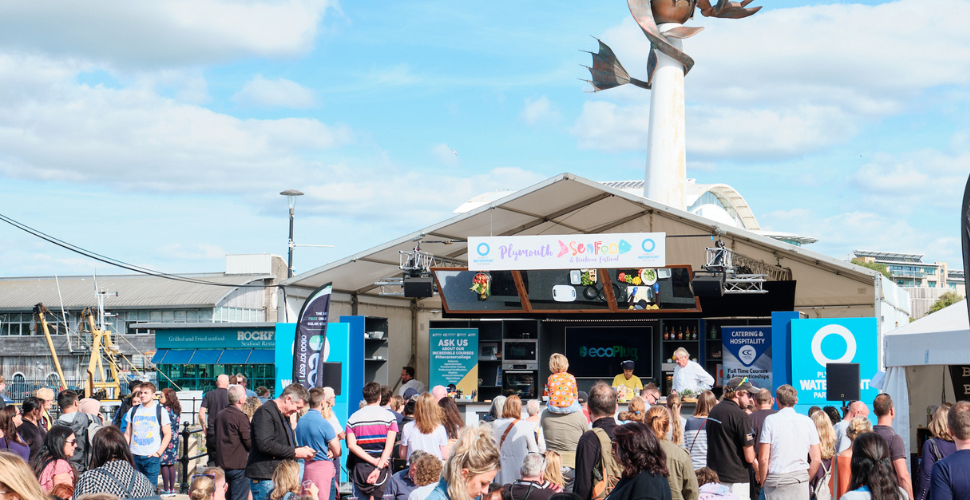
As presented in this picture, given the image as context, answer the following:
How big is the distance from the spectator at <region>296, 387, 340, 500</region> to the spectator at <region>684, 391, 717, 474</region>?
8.85 feet

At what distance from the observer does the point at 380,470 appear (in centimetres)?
653

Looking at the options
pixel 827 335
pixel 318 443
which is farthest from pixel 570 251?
pixel 318 443

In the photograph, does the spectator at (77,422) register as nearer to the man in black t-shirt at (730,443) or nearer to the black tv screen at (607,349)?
the man in black t-shirt at (730,443)

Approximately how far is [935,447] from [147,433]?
628 centimetres

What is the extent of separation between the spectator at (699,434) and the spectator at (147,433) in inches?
179

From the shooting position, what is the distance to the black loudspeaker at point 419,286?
14.0 meters

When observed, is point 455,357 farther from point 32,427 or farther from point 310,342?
point 32,427

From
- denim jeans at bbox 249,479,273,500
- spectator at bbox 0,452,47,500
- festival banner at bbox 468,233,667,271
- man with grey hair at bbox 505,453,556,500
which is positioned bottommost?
denim jeans at bbox 249,479,273,500

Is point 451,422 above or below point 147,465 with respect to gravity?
above

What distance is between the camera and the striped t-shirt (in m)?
6.54

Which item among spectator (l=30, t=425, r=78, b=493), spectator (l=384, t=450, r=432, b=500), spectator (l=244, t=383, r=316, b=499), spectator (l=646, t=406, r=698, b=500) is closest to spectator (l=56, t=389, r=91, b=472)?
spectator (l=244, t=383, r=316, b=499)

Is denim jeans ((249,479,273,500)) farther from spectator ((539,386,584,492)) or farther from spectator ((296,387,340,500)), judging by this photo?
spectator ((539,386,584,492))

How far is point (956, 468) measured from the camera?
369cm

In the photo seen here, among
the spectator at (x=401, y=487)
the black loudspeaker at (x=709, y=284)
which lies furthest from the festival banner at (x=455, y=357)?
the spectator at (x=401, y=487)
